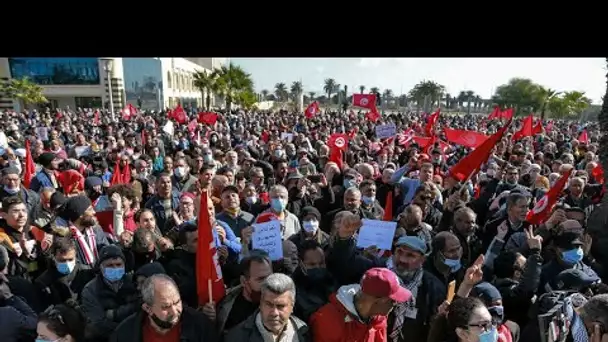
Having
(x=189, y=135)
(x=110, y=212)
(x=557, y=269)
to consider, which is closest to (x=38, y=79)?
(x=189, y=135)

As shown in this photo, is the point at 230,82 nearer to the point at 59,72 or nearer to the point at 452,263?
the point at 59,72

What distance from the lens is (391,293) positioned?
2746 mm

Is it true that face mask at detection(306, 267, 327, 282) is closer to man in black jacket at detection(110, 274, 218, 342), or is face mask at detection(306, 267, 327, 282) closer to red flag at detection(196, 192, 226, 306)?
red flag at detection(196, 192, 226, 306)

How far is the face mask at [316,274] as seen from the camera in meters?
3.57

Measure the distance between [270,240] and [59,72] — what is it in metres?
52.4

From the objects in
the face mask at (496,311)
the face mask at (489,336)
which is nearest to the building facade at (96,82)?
the face mask at (496,311)

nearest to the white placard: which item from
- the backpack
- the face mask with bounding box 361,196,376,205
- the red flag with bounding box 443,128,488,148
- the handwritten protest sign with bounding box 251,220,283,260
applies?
the red flag with bounding box 443,128,488,148

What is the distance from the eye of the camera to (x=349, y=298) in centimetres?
283

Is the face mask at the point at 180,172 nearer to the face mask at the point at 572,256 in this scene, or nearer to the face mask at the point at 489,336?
the face mask at the point at 572,256

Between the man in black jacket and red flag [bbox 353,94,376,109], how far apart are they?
625 inches

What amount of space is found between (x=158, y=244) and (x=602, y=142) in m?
4.91

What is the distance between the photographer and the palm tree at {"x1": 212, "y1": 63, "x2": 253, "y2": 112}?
45062 millimetres

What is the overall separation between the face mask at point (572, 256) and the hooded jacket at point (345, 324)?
175 cm
